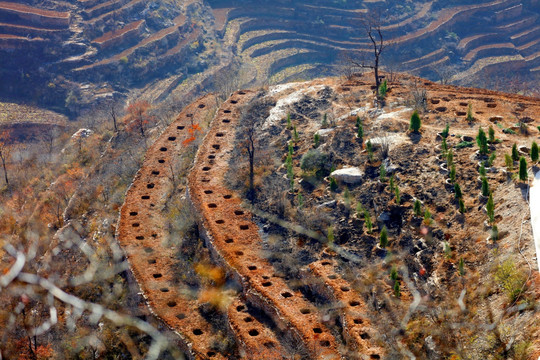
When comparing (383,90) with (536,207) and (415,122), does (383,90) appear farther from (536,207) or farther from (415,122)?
(536,207)

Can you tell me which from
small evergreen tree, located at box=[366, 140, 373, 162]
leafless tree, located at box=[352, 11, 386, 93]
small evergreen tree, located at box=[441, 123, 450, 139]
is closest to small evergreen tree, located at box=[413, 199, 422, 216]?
small evergreen tree, located at box=[366, 140, 373, 162]

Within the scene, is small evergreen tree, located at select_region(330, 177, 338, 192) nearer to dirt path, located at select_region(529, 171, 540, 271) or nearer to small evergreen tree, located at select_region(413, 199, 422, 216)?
small evergreen tree, located at select_region(413, 199, 422, 216)

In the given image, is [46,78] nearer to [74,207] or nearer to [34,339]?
[74,207]

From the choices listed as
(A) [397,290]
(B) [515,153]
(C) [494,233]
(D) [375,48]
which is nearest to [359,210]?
(A) [397,290]

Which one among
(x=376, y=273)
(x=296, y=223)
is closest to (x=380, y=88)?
(x=296, y=223)

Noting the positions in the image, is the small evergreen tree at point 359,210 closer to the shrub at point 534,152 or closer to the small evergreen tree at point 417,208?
the small evergreen tree at point 417,208
